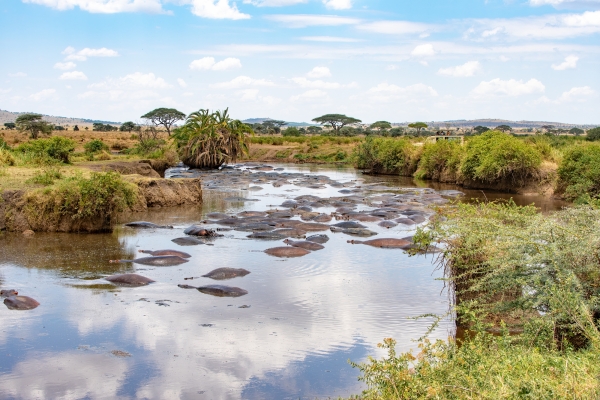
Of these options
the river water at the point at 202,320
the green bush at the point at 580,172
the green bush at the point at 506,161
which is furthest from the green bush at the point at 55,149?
the green bush at the point at 580,172

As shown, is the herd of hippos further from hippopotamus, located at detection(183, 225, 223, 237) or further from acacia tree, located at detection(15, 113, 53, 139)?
acacia tree, located at detection(15, 113, 53, 139)

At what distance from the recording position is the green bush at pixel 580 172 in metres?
25.4

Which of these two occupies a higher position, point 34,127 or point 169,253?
point 34,127

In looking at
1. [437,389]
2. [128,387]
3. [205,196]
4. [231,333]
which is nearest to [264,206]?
[205,196]

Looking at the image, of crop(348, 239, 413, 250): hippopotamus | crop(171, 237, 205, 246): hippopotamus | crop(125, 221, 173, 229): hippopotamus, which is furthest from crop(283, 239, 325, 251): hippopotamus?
crop(125, 221, 173, 229): hippopotamus

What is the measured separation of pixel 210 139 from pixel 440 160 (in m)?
17.0

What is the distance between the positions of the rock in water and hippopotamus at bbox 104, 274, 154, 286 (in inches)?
51.0

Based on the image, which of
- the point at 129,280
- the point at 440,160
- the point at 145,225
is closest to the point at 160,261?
the point at 129,280

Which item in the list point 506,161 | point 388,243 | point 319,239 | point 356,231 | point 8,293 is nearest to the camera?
point 8,293

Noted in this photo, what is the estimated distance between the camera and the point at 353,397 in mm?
7672

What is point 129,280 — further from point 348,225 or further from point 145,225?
point 348,225

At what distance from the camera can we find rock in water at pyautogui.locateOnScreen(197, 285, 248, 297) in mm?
12555

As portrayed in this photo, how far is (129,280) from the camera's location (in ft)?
43.4

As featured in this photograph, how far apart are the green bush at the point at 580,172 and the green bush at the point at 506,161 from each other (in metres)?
2.23
